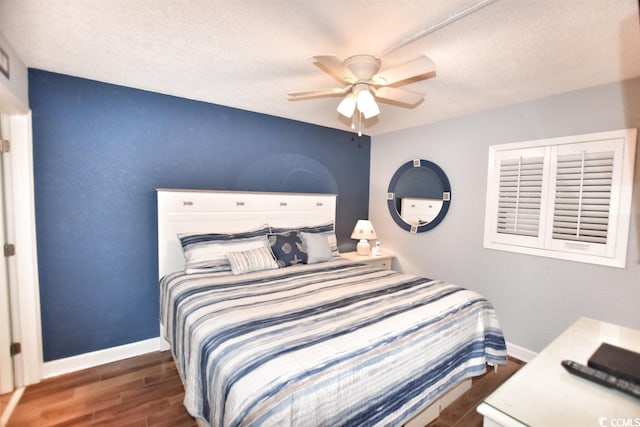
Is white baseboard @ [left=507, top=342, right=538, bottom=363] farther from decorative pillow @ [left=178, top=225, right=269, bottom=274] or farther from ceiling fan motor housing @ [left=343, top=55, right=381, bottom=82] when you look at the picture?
ceiling fan motor housing @ [left=343, top=55, right=381, bottom=82]

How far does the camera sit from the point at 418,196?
12.1 feet

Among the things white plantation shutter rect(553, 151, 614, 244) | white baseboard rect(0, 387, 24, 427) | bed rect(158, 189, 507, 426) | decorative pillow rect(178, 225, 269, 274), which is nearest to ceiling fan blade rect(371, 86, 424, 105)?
bed rect(158, 189, 507, 426)

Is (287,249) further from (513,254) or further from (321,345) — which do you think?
(513,254)

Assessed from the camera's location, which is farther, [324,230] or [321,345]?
[324,230]

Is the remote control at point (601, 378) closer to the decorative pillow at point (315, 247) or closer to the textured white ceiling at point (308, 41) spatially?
the textured white ceiling at point (308, 41)

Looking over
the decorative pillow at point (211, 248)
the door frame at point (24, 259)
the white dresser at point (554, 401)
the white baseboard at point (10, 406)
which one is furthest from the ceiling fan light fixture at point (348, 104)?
the white baseboard at point (10, 406)

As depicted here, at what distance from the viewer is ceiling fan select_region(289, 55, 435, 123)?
164 centimetres

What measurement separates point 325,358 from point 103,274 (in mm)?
2257

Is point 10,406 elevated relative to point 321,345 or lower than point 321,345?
lower

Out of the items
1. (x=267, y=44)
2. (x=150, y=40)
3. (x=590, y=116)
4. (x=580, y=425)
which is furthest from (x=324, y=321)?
(x=590, y=116)

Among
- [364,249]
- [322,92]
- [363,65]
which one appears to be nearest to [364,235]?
[364,249]

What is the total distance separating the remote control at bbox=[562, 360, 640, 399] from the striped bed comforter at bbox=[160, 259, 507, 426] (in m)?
0.67

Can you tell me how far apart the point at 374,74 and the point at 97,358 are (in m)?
3.16

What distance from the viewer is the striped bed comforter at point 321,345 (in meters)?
1.15
